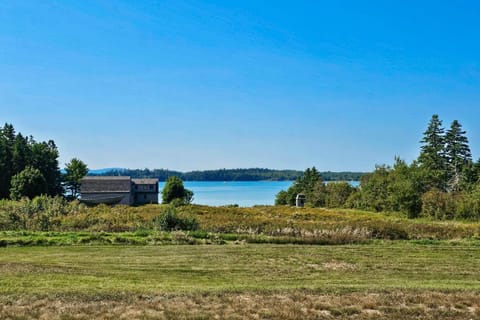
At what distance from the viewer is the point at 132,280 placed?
33.3 feet

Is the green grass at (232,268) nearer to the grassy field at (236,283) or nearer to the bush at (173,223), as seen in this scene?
the grassy field at (236,283)

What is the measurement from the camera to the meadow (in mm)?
7582

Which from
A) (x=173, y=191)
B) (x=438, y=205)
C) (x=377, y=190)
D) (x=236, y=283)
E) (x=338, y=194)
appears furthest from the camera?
(x=338, y=194)

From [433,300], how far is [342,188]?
185 feet

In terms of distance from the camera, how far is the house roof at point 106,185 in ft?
198

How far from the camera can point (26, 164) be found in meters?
61.2

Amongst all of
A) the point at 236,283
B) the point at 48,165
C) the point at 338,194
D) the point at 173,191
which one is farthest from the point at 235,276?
the point at 48,165

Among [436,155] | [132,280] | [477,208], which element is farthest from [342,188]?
[132,280]

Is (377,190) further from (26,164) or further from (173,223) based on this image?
(26,164)

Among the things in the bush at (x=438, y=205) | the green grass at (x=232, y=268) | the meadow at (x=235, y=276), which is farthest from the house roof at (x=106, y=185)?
the green grass at (x=232, y=268)

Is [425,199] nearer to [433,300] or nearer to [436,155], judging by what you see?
[436,155]

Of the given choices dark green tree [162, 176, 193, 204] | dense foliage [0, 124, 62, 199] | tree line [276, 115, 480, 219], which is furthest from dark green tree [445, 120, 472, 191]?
dense foliage [0, 124, 62, 199]

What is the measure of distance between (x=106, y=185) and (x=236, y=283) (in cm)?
5389

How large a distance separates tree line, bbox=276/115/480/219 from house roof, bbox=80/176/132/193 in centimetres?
2738
